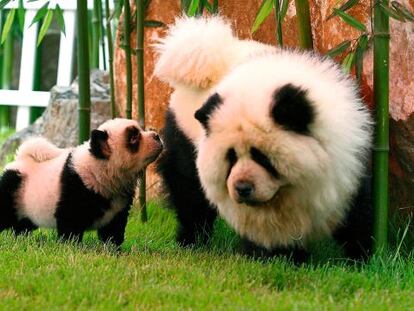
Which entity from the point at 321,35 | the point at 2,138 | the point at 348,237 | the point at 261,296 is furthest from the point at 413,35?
the point at 2,138

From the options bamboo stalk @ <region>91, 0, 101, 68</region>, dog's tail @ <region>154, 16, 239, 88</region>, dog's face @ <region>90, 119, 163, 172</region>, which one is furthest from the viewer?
bamboo stalk @ <region>91, 0, 101, 68</region>

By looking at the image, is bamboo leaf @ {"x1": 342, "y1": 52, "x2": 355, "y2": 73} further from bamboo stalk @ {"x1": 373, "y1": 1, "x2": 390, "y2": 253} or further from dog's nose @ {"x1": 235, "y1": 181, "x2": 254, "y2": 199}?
dog's nose @ {"x1": 235, "y1": 181, "x2": 254, "y2": 199}

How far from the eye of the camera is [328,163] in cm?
333

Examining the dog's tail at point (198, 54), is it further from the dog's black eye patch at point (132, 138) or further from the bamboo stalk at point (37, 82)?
the bamboo stalk at point (37, 82)

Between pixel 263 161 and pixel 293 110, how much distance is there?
0.26 metres

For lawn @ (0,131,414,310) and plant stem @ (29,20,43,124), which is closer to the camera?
lawn @ (0,131,414,310)

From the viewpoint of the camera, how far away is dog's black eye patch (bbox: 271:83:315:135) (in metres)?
3.25

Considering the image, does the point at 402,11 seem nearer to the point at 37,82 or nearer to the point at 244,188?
the point at 244,188

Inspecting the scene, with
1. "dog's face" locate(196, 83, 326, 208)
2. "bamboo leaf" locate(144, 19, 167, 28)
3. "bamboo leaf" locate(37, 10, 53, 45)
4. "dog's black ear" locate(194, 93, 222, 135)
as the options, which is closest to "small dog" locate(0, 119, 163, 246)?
"dog's black ear" locate(194, 93, 222, 135)

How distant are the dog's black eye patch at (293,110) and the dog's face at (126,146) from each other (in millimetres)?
1139

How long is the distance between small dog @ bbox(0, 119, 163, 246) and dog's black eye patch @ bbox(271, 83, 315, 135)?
1141 mm

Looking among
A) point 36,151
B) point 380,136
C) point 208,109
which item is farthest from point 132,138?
point 380,136

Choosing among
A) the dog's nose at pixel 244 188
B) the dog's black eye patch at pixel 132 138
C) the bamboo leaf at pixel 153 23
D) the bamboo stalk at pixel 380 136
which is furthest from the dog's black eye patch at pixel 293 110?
the bamboo leaf at pixel 153 23

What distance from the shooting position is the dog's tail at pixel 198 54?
163 inches
